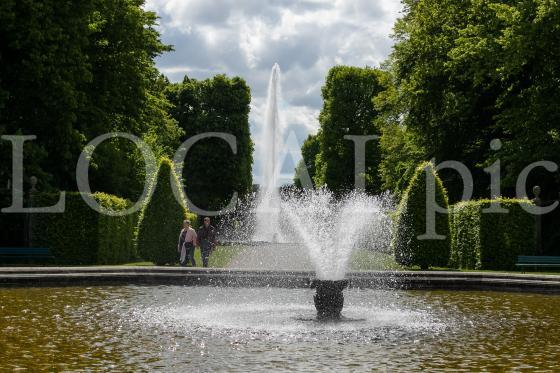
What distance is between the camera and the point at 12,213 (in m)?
30.0

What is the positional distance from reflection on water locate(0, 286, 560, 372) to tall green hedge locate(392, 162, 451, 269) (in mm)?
7928

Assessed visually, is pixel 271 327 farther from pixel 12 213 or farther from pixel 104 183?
pixel 104 183

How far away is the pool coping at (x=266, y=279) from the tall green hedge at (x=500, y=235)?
6.01 metres

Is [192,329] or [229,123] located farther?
[229,123]

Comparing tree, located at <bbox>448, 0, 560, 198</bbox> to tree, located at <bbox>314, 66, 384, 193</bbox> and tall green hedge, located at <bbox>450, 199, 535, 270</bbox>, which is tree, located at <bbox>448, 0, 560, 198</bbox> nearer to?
tall green hedge, located at <bbox>450, 199, 535, 270</bbox>

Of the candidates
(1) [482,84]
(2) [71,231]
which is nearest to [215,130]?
(1) [482,84]

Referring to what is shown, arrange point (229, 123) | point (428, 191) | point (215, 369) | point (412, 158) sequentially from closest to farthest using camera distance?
point (215, 369), point (428, 191), point (412, 158), point (229, 123)

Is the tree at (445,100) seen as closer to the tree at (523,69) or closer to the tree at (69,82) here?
the tree at (523,69)

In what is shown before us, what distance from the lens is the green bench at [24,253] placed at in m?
27.0

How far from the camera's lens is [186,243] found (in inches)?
1053

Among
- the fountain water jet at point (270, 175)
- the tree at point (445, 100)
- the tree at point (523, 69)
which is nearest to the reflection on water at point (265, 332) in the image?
the tree at point (523, 69)

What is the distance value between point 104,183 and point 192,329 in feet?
96.0

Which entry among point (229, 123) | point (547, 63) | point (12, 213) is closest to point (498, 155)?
point (547, 63)

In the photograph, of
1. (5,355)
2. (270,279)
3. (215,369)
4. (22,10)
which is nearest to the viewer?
(215,369)
